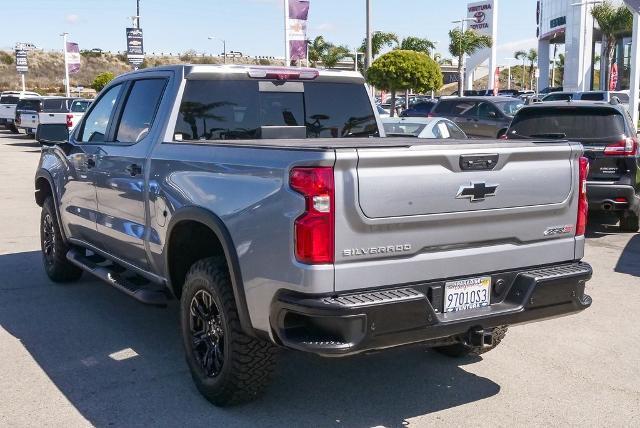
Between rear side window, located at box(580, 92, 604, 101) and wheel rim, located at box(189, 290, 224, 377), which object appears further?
rear side window, located at box(580, 92, 604, 101)

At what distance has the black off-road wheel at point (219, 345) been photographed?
411cm

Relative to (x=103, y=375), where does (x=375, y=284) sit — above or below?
above

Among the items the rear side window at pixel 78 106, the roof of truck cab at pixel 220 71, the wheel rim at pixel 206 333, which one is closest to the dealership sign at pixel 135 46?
the rear side window at pixel 78 106

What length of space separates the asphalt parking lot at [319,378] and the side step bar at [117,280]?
43 cm

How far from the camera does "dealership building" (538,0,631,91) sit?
161 feet

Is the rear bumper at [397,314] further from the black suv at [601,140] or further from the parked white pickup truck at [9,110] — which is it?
the parked white pickup truck at [9,110]

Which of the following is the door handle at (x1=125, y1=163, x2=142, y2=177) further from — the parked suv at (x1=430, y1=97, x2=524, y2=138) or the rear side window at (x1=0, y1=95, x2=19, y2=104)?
the rear side window at (x1=0, y1=95, x2=19, y2=104)

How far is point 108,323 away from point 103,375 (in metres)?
1.19

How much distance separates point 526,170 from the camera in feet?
13.4

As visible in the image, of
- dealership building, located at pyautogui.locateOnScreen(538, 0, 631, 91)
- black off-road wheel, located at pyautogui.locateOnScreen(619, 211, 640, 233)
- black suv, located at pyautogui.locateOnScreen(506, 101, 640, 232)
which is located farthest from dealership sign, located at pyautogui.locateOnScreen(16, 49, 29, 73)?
black off-road wheel, located at pyautogui.locateOnScreen(619, 211, 640, 233)

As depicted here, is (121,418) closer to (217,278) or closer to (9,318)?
(217,278)

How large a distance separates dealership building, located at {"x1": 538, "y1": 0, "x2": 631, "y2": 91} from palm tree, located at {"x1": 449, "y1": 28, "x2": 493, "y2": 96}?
19.1ft

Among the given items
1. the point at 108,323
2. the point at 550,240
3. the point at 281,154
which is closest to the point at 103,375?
the point at 108,323

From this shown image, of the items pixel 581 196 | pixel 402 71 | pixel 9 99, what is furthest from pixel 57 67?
pixel 581 196
